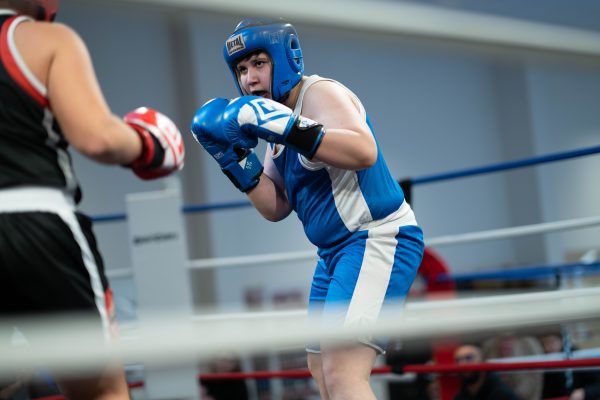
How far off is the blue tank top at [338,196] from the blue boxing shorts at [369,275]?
3 cm

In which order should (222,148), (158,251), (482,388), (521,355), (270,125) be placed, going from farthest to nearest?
(521,355)
(482,388)
(158,251)
(222,148)
(270,125)

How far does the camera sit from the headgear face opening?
4.29 feet

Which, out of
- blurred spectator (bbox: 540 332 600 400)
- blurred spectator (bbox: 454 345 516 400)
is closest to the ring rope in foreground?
blurred spectator (bbox: 454 345 516 400)

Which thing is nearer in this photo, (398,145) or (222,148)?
(222,148)

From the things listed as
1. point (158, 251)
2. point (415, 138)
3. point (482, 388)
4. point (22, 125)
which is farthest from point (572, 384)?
point (415, 138)

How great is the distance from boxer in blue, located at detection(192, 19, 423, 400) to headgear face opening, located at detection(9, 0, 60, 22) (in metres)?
0.54

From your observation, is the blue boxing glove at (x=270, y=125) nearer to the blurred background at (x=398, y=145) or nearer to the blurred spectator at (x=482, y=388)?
the blurred background at (x=398, y=145)

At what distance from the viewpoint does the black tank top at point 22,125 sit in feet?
4.07

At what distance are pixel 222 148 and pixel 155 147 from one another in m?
0.64

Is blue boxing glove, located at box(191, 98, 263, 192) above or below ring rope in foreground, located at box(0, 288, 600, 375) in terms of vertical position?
above

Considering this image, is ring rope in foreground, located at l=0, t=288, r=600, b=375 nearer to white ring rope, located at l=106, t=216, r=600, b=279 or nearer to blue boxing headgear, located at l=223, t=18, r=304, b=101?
blue boxing headgear, located at l=223, t=18, r=304, b=101

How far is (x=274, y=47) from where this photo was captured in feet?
6.19

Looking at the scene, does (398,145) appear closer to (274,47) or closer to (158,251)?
(158,251)

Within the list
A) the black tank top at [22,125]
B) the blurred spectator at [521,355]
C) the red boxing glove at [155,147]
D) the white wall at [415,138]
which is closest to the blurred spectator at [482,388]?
the blurred spectator at [521,355]
